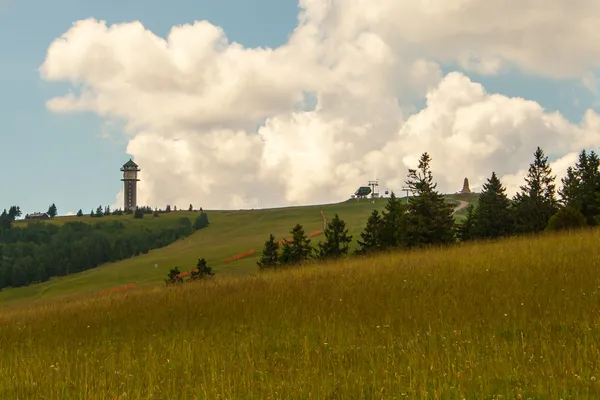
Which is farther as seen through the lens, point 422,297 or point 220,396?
point 422,297

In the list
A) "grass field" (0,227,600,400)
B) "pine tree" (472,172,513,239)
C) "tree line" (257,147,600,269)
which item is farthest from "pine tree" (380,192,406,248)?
"grass field" (0,227,600,400)

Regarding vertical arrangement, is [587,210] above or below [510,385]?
above

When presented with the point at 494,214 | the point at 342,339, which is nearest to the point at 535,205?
the point at 494,214

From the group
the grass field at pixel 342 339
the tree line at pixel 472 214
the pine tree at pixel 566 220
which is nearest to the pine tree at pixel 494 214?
the tree line at pixel 472 214

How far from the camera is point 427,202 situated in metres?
38.6

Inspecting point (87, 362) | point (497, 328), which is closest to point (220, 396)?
point (87, 362)

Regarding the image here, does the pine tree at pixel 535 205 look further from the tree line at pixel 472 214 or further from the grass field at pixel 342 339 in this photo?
the grass field at pixel 342 339

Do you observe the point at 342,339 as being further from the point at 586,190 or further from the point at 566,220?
the point at 586,190

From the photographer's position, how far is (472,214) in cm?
4978

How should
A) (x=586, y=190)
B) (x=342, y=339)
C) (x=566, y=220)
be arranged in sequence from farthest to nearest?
(x=586, y=190) < (x=566, y=220) < (x=342, y=339)

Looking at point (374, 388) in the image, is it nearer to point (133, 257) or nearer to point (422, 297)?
point (422, 297)

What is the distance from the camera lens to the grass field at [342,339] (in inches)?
250

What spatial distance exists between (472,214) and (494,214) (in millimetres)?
3262

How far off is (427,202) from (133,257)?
168897 millimetres
